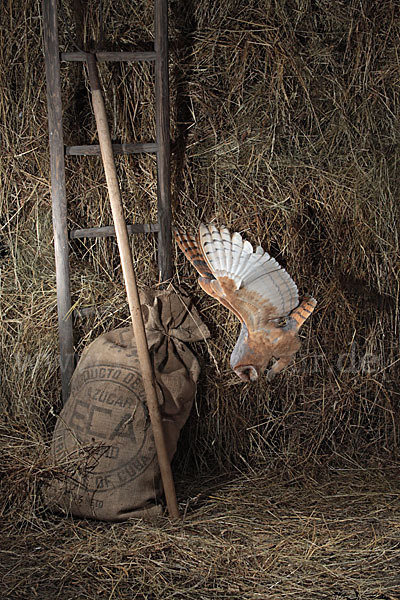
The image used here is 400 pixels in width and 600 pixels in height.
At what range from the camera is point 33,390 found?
10.4ft

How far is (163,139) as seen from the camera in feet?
9.81

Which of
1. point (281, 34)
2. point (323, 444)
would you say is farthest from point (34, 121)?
point (323, 444)

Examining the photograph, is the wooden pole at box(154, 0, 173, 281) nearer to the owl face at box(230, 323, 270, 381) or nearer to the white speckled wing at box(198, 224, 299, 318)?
the white speckled wing at box(198, 224, 299, 318)

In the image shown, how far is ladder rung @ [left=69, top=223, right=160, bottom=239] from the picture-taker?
304 centimetres

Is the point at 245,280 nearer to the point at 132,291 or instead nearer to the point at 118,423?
the point at 132,291

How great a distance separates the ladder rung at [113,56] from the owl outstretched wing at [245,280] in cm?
72

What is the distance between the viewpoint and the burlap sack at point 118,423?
284cm

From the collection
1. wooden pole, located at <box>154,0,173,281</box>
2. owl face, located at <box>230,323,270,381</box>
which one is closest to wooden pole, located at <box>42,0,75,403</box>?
wooden pole, located at <box>154,0,173,281</box>

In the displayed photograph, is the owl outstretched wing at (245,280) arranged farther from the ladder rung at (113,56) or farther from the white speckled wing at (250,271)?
the ladder rung at (113,56)

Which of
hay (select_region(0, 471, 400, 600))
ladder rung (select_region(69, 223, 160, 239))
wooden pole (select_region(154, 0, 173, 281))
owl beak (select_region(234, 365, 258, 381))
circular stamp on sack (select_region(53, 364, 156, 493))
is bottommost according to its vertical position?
hay (select_region(0, 471, 400, 600))

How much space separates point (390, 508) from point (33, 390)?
61.6 inches

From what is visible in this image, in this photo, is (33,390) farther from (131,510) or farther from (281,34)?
(281,34)

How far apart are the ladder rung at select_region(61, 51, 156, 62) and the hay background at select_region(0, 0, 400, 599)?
0.12 meters

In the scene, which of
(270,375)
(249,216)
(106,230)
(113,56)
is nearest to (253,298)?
(270,375)
